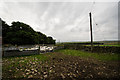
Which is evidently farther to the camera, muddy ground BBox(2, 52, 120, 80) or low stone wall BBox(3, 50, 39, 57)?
low stone wall BBox(3, 50, 39, 57)

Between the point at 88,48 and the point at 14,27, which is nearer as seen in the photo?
the point at 14,27

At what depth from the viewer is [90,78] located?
2.31 m

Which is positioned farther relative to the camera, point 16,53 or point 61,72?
point 16,53

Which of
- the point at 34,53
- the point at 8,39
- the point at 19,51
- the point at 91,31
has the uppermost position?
the point at 91,31

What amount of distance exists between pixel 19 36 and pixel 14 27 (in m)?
2.50

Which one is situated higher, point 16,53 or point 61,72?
point 16,53

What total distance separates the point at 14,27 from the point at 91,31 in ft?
49.6

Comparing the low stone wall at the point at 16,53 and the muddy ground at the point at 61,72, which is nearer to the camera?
the muddy ground at the point at 61,72

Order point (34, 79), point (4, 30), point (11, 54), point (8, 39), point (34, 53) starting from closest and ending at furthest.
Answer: point (34, 79) < point (11, 54) < point (34, 53) < point (8, 39) < point (4, 30)

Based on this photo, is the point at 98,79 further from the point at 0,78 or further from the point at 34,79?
the point at 0,78

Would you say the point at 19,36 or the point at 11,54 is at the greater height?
the point at 19,36

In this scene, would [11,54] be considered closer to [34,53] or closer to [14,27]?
[34,53]

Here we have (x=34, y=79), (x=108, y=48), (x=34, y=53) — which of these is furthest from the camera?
(x=108, y=48)

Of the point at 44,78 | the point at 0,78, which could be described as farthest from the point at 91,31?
the point at 0,78
